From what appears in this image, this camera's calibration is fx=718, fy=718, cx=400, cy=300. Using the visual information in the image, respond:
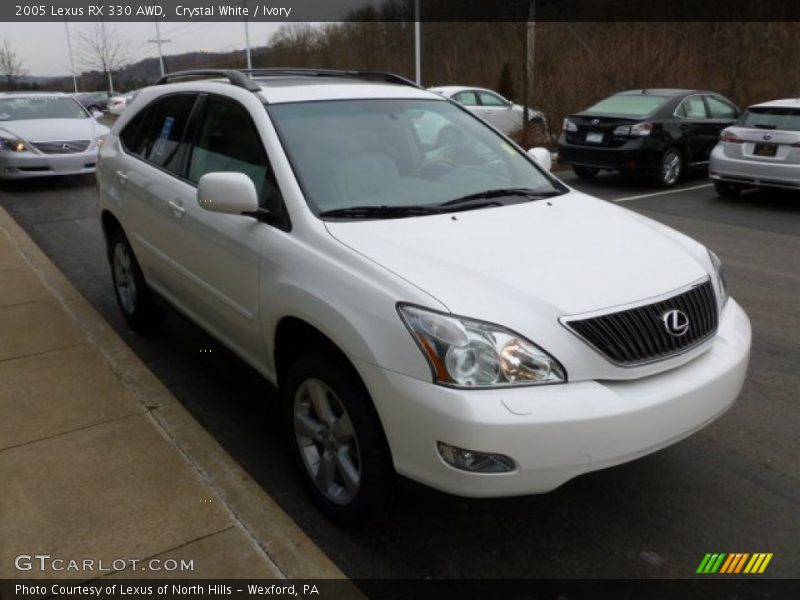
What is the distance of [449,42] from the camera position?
121 ft

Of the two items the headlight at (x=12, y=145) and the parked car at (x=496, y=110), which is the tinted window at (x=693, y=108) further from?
the headlight at (x=12, y=145)

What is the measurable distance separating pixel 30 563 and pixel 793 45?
23304 mm

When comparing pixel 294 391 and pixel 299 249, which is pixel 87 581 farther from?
pixel 299 249

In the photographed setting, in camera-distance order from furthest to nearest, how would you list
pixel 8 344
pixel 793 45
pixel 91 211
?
pixel 793 45 < pixel 91 211 < pixel 8 344

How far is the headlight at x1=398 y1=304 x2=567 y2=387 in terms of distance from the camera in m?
2.39

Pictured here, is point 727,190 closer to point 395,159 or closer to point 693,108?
point 693,108

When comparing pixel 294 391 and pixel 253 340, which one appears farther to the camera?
pixel 253 340

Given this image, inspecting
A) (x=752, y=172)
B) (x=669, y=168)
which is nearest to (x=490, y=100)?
(x=669, y=168)

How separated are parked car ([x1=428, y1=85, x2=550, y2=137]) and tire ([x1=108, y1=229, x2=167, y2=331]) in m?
12.1

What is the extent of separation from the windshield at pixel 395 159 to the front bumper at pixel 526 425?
1.04m

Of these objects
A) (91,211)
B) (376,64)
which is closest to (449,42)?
(376,64)

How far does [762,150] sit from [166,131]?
27.3ft

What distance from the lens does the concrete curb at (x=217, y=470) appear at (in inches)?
107

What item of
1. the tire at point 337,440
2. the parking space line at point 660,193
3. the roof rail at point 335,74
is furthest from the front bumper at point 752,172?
the tire at point 337,440
